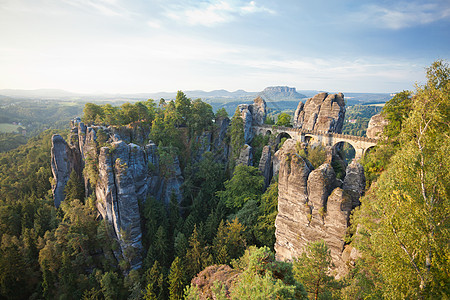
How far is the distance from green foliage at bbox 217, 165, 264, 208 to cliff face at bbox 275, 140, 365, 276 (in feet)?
34.1

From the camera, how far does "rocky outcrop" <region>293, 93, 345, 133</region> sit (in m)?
41.2

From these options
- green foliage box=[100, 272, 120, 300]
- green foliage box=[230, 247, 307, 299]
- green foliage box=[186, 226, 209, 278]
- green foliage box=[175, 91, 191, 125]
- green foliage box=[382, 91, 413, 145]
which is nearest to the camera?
green foliage box=[230, 247, 307, 299]

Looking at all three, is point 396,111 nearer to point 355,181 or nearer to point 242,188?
point 355,181

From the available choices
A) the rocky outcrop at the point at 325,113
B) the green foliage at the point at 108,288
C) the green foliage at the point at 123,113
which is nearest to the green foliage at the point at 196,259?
the green foliage at the point at 108,288

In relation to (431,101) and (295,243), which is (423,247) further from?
(295,243)

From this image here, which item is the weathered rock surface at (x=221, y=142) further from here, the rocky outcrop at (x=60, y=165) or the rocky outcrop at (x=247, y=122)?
the rocky outcrop at (x=60, y=165)

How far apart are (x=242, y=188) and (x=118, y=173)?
17.6 metres

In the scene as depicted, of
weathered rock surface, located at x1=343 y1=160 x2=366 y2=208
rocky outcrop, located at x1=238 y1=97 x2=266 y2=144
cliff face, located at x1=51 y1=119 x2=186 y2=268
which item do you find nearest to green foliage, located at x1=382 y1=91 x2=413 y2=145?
weathered rock surface, located at x1=343 y1=160 x2=366 y2=208

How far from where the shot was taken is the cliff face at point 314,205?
17.7m

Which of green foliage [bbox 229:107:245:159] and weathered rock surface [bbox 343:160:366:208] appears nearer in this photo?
weathered rock surface [bbox 343:160:366:208]

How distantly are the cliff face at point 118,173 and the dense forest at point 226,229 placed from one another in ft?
6.28

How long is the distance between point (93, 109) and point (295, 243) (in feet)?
133

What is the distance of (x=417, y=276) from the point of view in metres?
9.55

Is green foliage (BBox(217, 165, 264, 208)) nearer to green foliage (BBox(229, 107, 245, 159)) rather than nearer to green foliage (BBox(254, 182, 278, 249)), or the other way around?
green foliage (BBox(254, 182, 278, 249))
